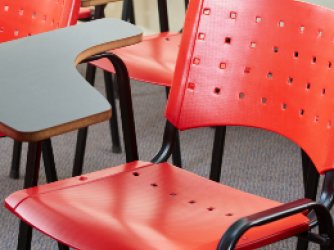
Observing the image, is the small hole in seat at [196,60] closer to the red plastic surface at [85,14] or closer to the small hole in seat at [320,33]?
the small hole in seat at [320,33]

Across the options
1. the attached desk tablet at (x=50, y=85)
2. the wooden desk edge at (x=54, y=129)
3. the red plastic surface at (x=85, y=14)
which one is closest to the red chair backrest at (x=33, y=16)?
the attached desk tablet at (x=50, y=85)

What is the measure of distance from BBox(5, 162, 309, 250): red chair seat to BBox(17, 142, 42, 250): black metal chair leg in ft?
0.10

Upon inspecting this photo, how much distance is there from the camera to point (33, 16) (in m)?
2.56

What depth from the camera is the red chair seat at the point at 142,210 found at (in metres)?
1.77

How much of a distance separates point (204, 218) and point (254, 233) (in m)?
0.15

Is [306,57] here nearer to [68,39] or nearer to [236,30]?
[236,30]

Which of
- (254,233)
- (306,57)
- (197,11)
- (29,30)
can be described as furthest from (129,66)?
(254,233)

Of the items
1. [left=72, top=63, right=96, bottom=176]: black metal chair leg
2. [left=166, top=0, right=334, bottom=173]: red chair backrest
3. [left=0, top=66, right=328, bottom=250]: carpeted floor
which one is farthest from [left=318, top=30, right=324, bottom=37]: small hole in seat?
[left=0, top=66, right=328, bottom=250]: carpeted floor

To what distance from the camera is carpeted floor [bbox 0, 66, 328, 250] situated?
3393mm

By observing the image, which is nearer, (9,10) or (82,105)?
(82,105)

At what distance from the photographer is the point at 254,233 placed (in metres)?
1.78

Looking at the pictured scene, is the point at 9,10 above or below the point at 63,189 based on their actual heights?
above

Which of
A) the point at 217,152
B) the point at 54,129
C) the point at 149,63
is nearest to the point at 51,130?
the point at 54,129

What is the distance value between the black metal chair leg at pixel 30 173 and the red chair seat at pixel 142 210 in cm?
3
